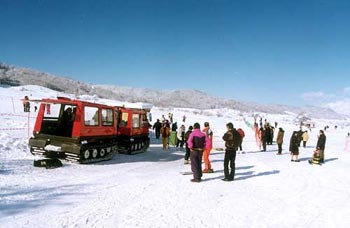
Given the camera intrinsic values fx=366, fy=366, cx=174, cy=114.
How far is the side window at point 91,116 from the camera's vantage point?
14.5 meters

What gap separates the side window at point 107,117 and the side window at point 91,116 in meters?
0.39

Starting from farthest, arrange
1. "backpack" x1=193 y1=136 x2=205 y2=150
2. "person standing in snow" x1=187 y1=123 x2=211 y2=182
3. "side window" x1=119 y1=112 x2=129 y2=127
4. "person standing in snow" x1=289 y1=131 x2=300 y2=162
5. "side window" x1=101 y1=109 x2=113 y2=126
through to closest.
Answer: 1. "side window" x1=119 y1=112 x2=129 y2=127
2. "person standing in snow" x1=289 y1=131 x2=300 y2=162
3. "side window" x1=101 y1=109 x2=113 y2=126
4. "backpack" x1=193 y1=136 x2=205 y2=150
5. "person standing in snow" x1=187 y1=123 x2=211 y2=182

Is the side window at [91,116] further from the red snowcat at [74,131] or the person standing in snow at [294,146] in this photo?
the person standing in snow at [294,146]

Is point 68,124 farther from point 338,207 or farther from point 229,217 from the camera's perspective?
point 338,207

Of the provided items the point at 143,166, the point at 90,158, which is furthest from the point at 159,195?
the point at 90,158

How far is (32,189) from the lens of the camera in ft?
29.7

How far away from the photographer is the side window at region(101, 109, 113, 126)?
15797 millimetres

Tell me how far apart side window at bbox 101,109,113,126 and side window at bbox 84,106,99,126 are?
385 millimetres

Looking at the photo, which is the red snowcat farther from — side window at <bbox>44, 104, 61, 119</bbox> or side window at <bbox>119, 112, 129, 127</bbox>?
side window at <bbox>119, 112, 129, 127</bbox>

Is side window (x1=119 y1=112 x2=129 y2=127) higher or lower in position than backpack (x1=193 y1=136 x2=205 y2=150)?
higher

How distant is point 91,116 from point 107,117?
116 cm

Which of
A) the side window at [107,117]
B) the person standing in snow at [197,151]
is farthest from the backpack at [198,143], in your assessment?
the side window at [107,117]

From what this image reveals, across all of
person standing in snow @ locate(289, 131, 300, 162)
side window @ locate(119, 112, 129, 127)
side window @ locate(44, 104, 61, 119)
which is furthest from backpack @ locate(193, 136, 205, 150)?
person standing in snow @ locate(289, 131, 300, 162)

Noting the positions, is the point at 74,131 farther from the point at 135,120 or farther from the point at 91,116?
the point at 135,120
